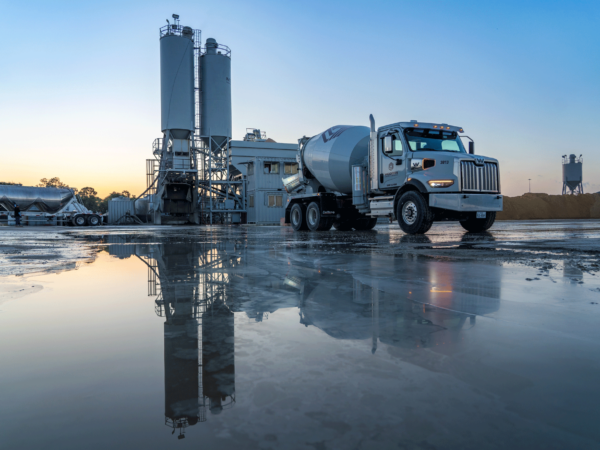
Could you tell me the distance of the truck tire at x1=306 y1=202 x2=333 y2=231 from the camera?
18.3 m

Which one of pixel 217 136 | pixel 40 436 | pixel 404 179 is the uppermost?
pixel 217 136

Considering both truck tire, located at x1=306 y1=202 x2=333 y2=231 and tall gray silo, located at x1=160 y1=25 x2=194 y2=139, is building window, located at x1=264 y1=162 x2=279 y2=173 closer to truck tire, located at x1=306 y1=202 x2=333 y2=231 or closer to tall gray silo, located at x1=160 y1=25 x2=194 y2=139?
tall gray silo, located at x1=160 y1=25 x2=194 y2=139

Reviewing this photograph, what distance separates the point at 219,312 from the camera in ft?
10.7

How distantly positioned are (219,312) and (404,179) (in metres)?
11.7

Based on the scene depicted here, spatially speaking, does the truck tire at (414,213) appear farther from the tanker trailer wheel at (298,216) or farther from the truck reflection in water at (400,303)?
the truck reflection in water at (400,303)

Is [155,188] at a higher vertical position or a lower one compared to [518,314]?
higher

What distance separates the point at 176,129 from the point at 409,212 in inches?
1206

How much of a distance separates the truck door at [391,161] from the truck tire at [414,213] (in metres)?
0.80

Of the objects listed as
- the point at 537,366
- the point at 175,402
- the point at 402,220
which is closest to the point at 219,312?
the point at 175,402

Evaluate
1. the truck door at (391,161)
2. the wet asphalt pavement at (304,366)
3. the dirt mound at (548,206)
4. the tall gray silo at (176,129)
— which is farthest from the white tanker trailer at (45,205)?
the dirt mound at (548,206)

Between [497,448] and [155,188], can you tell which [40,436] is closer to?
[497,448]

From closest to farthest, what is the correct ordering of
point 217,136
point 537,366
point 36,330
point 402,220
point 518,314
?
point 537,366, point 36,330, point 518,314, point 402,220, point 217,136

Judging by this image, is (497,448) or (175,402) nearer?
(497,448)

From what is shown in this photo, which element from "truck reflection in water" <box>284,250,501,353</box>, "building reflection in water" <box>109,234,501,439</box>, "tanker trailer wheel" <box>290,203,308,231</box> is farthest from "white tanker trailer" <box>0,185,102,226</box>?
"truck reflection in water" <box>284,250,501,353</box>
